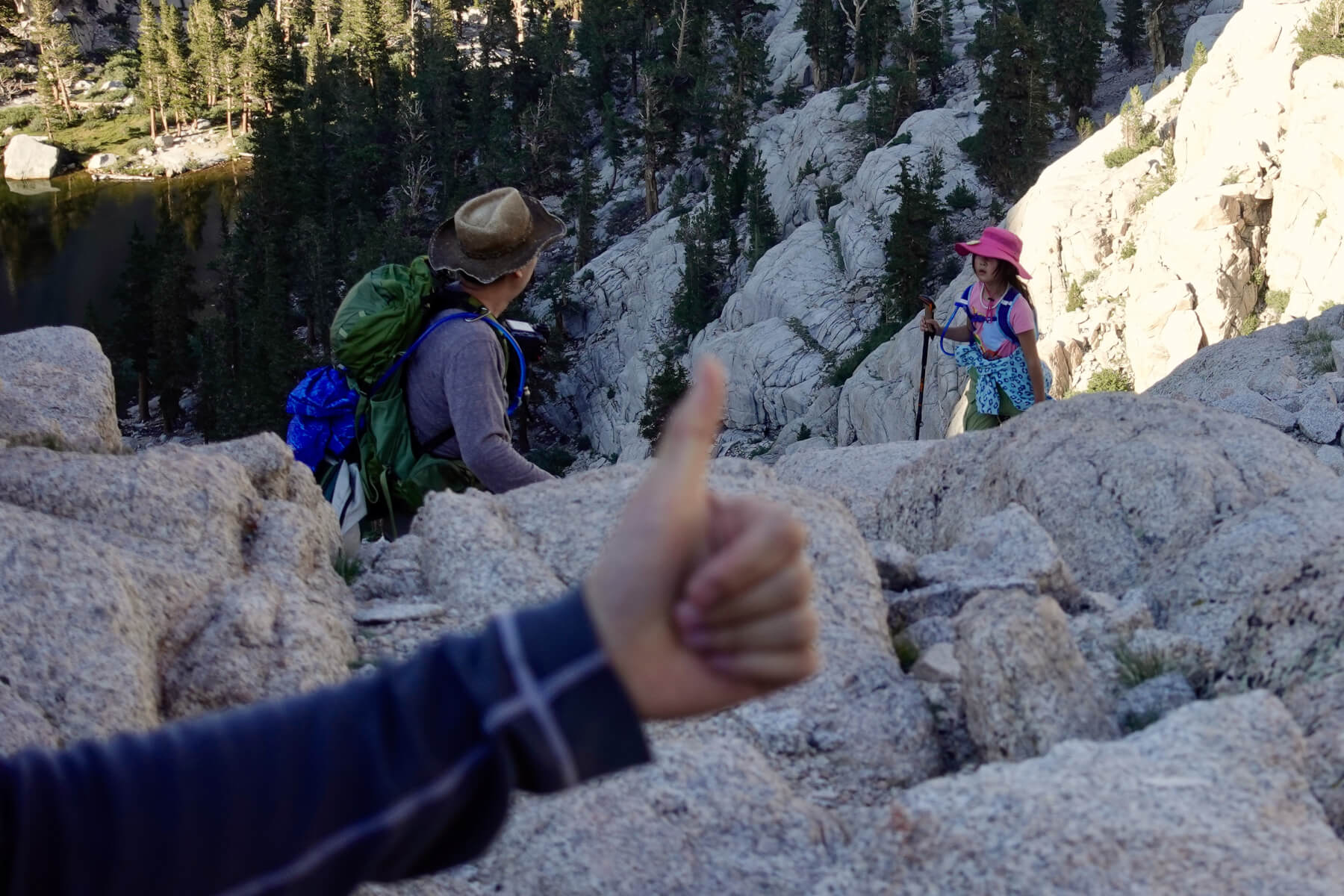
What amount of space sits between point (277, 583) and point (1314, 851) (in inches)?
119

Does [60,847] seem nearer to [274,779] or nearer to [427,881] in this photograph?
[274,779]

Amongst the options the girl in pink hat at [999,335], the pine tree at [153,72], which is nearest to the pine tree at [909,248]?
the girl in pink hat at [999,335]

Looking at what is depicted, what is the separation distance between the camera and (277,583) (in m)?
3.91

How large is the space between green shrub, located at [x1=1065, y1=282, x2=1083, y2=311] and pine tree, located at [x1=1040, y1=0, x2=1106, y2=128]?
15430 mm

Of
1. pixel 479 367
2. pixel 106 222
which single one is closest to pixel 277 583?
pixel 479 367

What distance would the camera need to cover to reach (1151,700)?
3.52 metres

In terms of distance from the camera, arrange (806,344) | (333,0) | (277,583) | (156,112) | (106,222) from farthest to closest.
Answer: (333,0) < (156,112) < (106,222) < (806,344) < (277,583)

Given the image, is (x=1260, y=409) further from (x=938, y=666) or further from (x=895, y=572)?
(x=938, y=666)

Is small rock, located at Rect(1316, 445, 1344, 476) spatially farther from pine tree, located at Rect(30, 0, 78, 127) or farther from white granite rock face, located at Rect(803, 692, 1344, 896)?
pine tree, located at Rect(30, 0, 78, 127)

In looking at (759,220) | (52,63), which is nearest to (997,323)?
(759,220)

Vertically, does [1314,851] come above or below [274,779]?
below

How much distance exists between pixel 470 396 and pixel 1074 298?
793 inches

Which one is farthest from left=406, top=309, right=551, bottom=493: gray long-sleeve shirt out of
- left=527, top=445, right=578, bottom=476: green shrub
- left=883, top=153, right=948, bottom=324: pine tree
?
left=527, top=445, right=578, bottom=476: green shrub

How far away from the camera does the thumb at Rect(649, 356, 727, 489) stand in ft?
3.76
